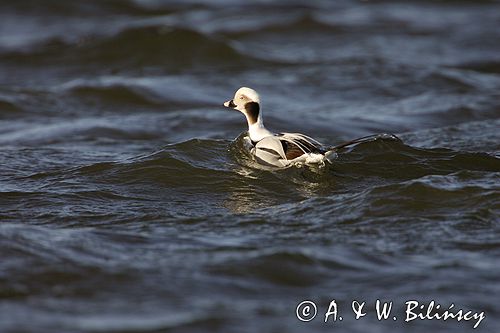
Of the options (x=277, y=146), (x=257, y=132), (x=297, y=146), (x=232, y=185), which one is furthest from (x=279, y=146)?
(x=257, y=132)

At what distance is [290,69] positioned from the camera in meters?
15.0

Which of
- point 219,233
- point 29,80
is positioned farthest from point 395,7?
point 219,233

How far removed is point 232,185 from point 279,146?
0.51 metres

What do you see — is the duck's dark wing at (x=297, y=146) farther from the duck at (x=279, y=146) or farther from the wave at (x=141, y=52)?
the wave at (x=141, y=52)

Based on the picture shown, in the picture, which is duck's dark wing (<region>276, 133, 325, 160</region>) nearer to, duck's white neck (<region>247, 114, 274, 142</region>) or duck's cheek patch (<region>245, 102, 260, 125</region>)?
duck's white neck (<region>247, 114, 274, 142</region>)

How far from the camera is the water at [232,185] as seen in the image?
6090 millimetres

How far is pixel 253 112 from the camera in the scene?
31.1ft

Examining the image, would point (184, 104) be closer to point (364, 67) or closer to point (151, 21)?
point (364, 67)

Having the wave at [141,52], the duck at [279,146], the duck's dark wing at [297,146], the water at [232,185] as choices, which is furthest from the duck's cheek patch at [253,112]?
the wave at [141,52]

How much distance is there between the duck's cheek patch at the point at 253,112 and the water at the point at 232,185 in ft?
1.38

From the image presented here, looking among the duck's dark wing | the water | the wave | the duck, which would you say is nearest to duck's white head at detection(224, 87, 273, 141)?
the duck

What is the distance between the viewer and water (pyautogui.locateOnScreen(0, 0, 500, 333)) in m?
6.09

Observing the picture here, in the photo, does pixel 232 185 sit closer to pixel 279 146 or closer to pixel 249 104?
pixel 279 146

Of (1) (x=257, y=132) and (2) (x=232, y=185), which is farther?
(1) (x=257, y=132)
